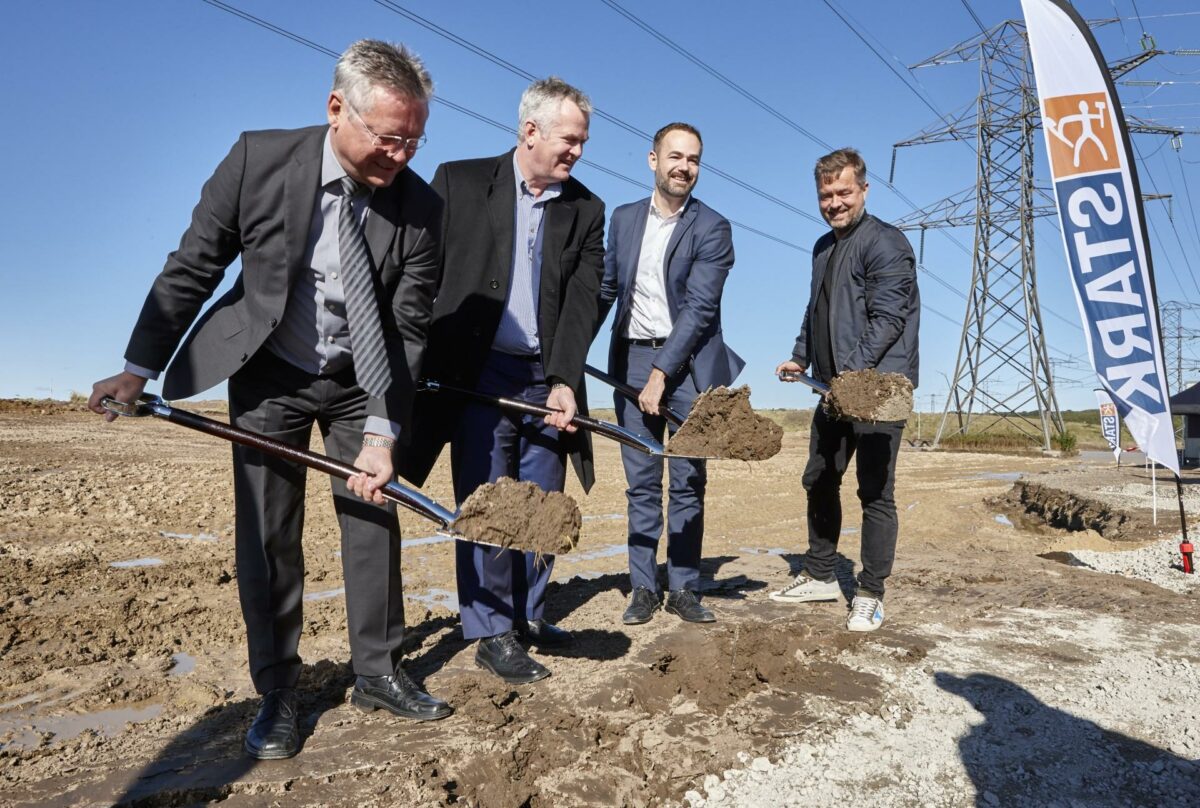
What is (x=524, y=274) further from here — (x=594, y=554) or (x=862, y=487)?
(x=594, y=554)

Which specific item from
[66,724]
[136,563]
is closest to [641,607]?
[66,724]

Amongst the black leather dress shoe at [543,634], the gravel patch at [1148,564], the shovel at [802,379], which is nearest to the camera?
the black leather dress shoe at [543,634]

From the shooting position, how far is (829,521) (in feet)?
14.9

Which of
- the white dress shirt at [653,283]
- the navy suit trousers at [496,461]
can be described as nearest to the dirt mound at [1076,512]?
the white dress shirt at [653,283]

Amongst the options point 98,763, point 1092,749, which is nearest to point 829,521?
point 1092,749

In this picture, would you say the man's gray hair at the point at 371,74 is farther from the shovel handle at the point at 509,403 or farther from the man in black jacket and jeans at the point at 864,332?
the man in black jacket and jeans at the point at 864,332

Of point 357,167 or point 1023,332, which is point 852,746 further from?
point 1023,332

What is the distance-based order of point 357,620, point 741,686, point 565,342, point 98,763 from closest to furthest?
point 98,763, point 357,620, point 741,686, point 565,342

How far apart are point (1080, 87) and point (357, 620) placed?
595cm

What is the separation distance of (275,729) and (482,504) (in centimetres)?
93

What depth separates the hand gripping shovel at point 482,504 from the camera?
2.58m

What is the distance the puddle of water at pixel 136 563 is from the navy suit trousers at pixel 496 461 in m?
3.19

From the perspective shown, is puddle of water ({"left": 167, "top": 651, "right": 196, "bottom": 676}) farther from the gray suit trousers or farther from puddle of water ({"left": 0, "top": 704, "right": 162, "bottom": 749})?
the gray suit trousers

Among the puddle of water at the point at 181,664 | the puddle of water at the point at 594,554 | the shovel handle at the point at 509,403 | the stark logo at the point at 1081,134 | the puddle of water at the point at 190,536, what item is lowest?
the puddle of water at the point at 181,664
